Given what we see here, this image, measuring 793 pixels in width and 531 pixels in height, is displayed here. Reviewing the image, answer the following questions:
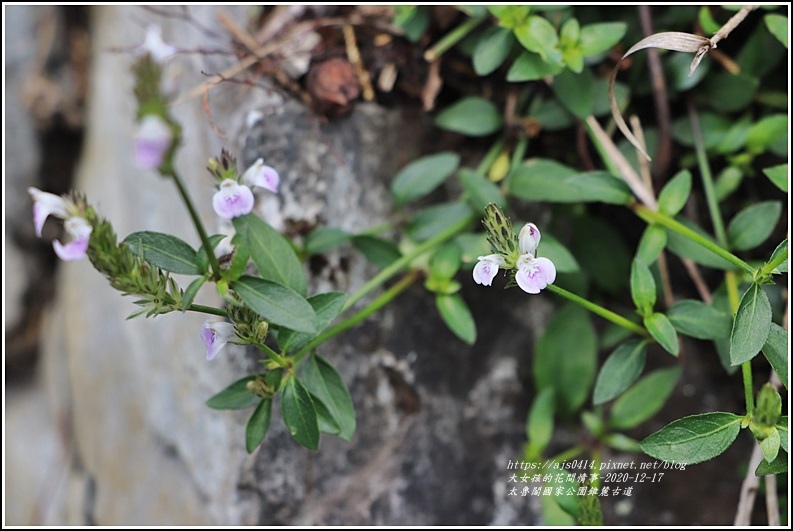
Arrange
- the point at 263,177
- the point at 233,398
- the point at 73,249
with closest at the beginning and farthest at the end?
the point at 73,249 → the point at 263,177 → the point at 233,398

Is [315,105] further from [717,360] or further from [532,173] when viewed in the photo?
[717,360]

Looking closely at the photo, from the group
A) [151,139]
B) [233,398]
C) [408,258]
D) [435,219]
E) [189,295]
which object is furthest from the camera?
[435,219]

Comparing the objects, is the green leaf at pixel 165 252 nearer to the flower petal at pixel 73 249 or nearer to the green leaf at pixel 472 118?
the flower petal at pixel 73 249

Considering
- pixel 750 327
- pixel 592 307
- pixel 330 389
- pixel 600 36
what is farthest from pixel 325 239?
pixel 750 327

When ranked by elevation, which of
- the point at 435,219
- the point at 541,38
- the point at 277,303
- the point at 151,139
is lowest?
the point at 277,303

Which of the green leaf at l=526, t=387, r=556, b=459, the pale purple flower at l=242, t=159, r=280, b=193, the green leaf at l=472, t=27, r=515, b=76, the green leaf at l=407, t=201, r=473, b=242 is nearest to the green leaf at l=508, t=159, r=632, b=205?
the green leaf at l=407, t=201, r=473, b=242

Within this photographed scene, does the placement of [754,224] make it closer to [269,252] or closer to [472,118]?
[472,118]
